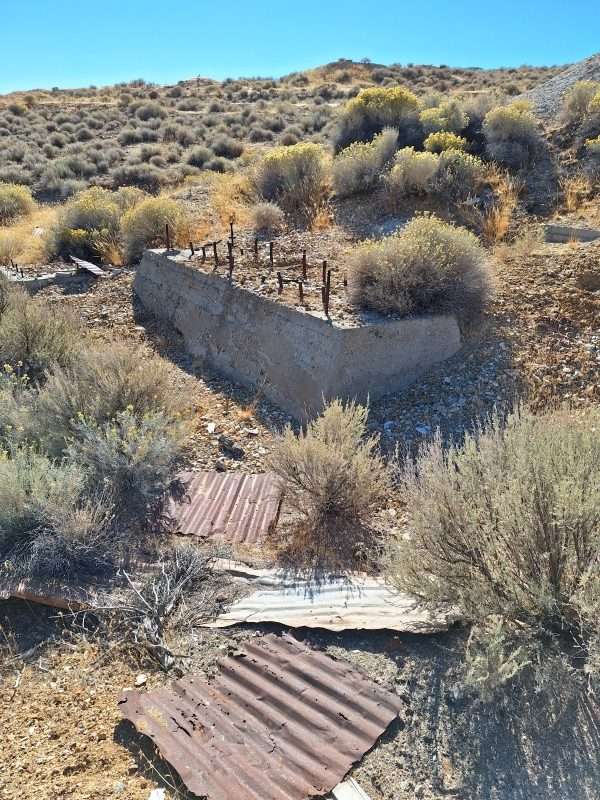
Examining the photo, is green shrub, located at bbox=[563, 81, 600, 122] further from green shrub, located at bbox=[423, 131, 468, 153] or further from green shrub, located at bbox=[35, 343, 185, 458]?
green shrub, located at bbox=[35, 343, 185, 458]

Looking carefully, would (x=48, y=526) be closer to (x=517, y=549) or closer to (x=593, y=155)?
(x=517, y=549)

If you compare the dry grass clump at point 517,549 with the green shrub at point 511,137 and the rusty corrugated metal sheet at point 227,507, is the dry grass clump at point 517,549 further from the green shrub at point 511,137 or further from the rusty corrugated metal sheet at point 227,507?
the green shrub at point 511,137

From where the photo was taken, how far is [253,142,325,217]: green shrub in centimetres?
1198

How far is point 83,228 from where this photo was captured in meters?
12.9

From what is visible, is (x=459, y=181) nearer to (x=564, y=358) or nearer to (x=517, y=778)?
(x=564, y=358)

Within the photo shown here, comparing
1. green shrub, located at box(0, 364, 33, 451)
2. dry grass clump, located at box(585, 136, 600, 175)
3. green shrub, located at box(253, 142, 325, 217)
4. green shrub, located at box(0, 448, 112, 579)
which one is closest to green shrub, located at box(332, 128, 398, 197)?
green shrub, located at box(253, 142, 325, 217)

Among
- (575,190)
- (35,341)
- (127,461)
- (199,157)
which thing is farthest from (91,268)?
(199,157)

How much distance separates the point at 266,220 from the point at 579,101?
7414mm

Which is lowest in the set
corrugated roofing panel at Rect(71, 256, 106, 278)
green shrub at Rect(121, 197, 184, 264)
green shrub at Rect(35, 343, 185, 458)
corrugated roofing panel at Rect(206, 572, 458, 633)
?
corrugated roofing panel at Rect(206, 572, 458, 633)

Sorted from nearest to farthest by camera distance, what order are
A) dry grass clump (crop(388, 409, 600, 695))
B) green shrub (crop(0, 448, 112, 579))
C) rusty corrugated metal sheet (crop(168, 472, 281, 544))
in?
1. dry grass clump (crop(388, 409, 600, 695))
2. green shrub (crop(0, 448, 112, 579))
3. rusty corrugated metal sheet (crop(168, 472, 281, 544))

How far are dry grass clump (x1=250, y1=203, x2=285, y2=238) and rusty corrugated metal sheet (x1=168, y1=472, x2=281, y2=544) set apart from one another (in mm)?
Answer: 6163

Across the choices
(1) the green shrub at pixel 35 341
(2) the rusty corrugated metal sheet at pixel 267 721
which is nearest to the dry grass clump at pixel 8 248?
(1) the green shrub at pixel 35 341

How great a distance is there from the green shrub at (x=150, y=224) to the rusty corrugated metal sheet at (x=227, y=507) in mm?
6599

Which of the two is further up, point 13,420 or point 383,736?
point 13,420
